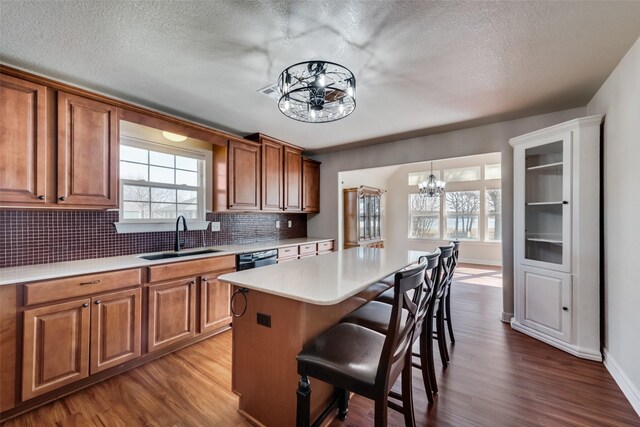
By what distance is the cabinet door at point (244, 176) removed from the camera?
339 centimetres

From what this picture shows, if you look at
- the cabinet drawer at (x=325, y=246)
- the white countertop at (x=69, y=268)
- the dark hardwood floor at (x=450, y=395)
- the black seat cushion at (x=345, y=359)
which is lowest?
the dark hardwood floor at (x=450, y=395)

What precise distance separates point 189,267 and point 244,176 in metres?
1.41

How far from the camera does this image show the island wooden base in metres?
1.47

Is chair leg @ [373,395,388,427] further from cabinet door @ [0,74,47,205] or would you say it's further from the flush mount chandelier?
cabinet door @ [0,74,47,205]

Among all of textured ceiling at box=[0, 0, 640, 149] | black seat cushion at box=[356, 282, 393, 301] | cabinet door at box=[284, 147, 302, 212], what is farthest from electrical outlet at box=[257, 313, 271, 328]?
cabinet door at box=[284, 147, 302, 212]

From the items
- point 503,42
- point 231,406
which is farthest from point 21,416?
point 503,42

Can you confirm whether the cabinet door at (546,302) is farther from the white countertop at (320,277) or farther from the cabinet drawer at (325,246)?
the cabinet drawer at (325,246)

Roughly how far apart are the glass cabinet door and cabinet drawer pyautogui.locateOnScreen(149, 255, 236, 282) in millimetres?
3239

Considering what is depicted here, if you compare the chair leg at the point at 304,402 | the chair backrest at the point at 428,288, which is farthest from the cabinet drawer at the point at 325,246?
the chair leg at the point at 304,402

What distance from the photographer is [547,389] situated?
1.95 meters

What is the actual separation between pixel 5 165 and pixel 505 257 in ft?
15.3

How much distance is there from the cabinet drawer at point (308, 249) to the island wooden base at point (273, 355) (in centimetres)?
229

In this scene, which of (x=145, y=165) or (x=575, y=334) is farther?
(x=145, y=165)

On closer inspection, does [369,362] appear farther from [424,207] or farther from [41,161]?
[424,207]
